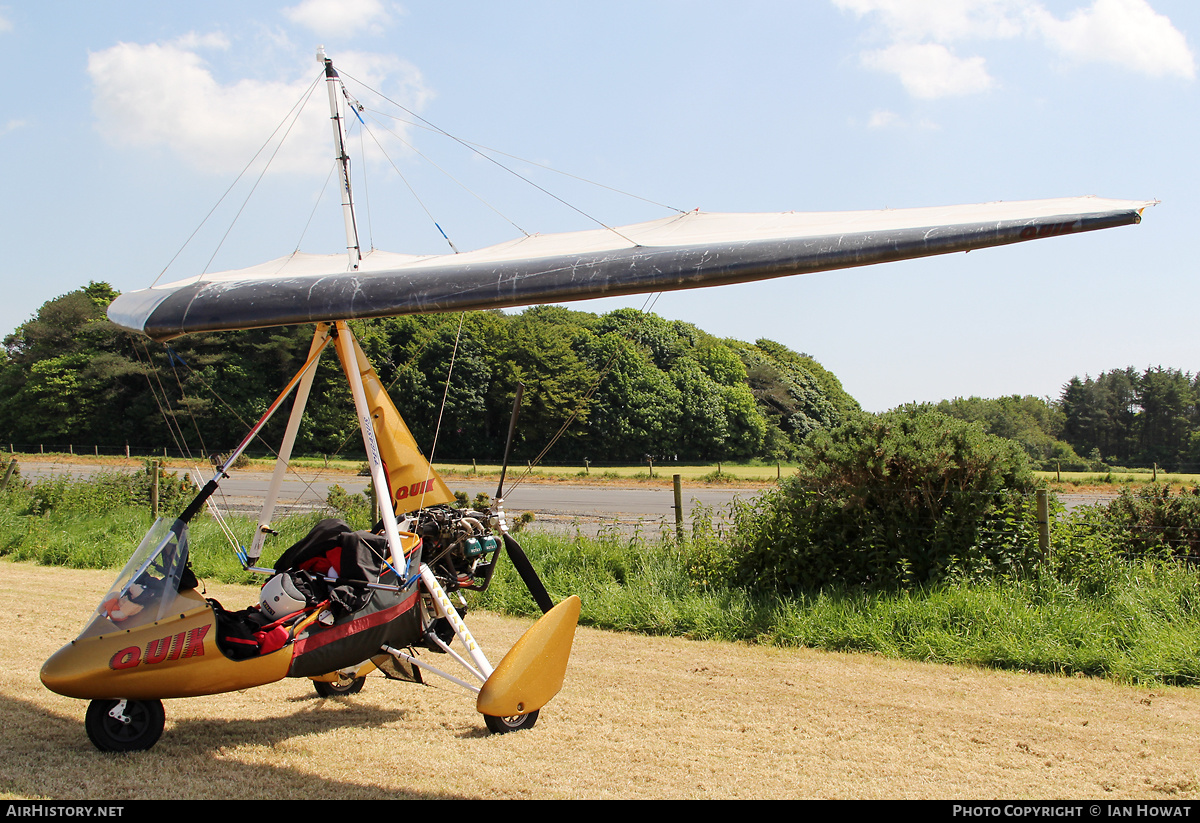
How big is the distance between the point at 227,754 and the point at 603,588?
4.71 metres

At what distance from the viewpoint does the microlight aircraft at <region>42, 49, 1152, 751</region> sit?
12.8 ft

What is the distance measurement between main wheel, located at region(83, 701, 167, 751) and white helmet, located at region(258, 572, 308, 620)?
2.66 feet

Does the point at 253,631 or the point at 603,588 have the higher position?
the point at 253,631

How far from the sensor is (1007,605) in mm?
6988

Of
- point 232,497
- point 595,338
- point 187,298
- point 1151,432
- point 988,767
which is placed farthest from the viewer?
point 1151,432

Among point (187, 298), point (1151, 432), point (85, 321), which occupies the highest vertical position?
point (85, 321)

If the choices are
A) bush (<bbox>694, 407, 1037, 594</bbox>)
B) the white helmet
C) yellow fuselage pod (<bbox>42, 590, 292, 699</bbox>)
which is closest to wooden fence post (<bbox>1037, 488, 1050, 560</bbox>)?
bush (<bbox>694, 407, 1037, 594</bbox>)

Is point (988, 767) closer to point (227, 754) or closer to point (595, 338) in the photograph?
point (227, 754)

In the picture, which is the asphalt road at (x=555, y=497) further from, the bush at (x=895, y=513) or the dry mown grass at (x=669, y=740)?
the dry mown grass at (x=669, y=740)

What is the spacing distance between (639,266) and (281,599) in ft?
9.84

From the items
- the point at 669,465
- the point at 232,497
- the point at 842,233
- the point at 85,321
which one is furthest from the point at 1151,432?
the point at 85,321

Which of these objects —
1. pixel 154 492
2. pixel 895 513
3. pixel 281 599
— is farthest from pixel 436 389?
pixel 281 599

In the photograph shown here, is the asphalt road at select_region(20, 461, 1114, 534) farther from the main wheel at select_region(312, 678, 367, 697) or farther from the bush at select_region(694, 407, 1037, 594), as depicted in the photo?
the main wheel at select_region(312, 678, 367, 697)

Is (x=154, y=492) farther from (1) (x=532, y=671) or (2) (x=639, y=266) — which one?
(2) (x=639, y=266)
